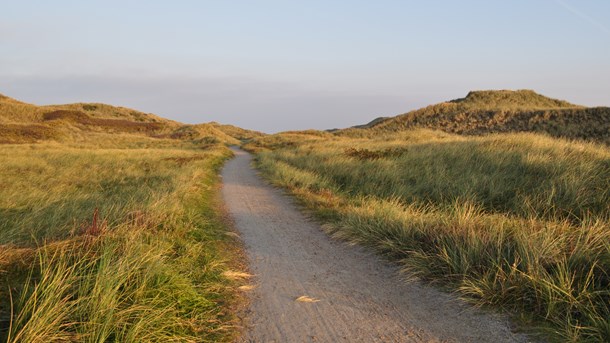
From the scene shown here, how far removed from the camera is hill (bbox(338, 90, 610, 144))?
26.1 m

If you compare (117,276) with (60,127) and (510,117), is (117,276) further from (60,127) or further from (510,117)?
(60,127)

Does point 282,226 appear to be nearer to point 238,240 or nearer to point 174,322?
point 238,240

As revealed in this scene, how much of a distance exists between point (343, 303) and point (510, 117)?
34.9 meters

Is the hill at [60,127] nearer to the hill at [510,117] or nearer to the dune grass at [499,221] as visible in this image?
the hill at [510,117]

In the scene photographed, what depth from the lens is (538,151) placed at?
1186 centimetres

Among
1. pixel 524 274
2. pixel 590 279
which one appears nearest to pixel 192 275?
pixel 524 274

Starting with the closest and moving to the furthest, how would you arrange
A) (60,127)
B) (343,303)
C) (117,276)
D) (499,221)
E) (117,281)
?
(117,276)
(117,281)
(343,303)
(499,221)
(60,127)

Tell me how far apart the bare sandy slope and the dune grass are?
33 cm

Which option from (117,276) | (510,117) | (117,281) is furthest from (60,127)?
(117,276)

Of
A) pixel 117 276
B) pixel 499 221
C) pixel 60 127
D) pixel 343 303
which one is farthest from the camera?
pixel 60 127

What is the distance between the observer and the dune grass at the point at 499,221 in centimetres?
342

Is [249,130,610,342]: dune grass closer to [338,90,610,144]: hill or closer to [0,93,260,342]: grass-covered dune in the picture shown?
[0,93,260,342]: grass-covered dune

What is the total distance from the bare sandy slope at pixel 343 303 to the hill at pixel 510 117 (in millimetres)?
23500

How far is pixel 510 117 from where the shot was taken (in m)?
Answer: 32.8
